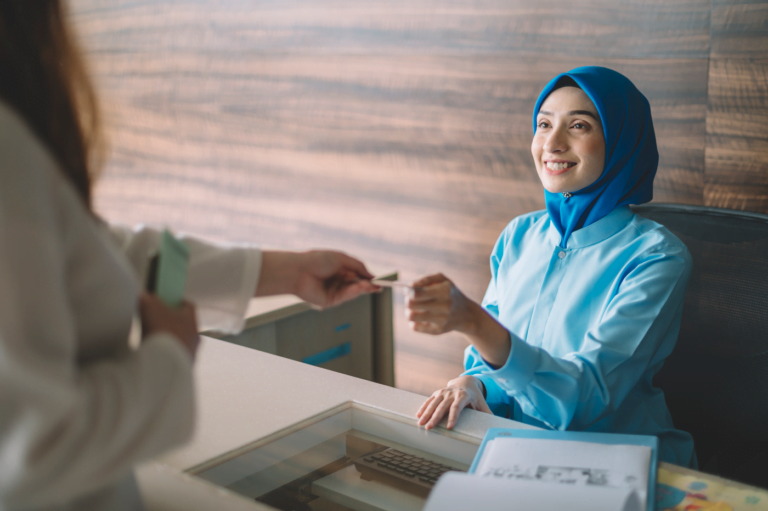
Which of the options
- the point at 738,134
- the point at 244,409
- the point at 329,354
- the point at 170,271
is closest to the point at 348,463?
the point at 244,409

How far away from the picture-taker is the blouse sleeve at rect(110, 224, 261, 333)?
827 millimetres

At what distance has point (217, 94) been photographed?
8.73ft

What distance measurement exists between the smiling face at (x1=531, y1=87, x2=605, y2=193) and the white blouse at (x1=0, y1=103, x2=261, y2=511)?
3.14 ft

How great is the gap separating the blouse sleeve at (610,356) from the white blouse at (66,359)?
0.66m

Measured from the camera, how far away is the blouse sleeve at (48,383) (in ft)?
1.41

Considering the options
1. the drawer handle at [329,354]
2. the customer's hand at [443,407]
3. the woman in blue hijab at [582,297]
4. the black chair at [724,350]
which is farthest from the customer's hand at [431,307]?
the drawer handle at [329,354]

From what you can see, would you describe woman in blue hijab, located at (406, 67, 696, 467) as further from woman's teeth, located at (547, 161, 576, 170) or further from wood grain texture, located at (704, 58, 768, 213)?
wood grain texture, located at (704, 58, 768, 213)

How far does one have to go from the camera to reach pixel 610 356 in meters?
1.12

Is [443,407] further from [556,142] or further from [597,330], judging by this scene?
[556,142]

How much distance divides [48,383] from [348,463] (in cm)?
59

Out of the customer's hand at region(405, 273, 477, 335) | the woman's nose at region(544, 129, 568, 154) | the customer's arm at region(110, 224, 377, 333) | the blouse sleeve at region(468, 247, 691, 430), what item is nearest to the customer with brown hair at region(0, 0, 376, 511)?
the customer's arm at region(110, 224, 377, 333)

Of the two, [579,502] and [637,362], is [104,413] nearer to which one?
[579,502]

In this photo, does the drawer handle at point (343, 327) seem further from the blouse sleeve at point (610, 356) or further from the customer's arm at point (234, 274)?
the customer's arm at point (234, 274)

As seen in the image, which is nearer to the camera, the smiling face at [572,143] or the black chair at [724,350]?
the black chair at [724,350]
